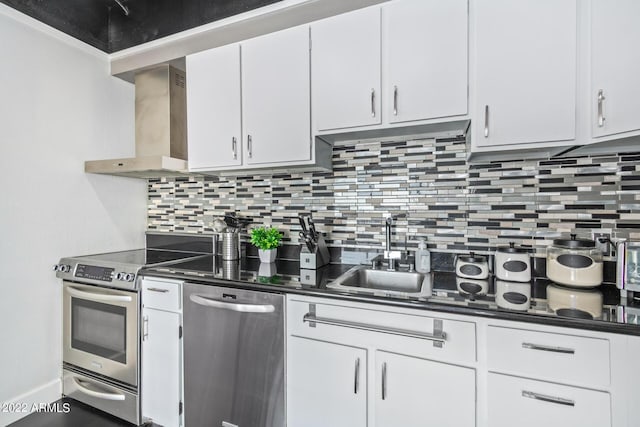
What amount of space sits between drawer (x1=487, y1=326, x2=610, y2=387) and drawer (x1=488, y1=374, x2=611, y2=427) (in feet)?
0.11

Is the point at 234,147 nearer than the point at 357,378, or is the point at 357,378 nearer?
the point at 357,378

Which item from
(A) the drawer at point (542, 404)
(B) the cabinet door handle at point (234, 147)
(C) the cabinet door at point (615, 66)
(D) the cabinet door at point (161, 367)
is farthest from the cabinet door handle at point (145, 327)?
(C) the cabinet door at point (615, 66)

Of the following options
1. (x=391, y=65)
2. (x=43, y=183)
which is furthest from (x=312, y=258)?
(x=43, y=183)

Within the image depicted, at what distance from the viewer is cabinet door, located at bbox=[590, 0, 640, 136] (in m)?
1.17

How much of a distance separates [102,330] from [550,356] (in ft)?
7.87

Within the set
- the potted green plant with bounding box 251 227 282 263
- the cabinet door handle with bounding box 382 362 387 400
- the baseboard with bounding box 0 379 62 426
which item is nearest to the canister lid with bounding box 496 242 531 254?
the cabinet door handle with bounding box 382 362 387 400

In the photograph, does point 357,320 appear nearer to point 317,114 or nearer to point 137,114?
point 317,114

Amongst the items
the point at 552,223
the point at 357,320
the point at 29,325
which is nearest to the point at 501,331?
the point at 357,320

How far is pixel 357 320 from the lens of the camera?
1365mm

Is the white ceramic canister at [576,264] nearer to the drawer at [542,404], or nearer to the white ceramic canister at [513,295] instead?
the white ceramic canister at [513,295]

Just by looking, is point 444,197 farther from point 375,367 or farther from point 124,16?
point 124,16

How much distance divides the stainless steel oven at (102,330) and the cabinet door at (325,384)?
1.06 metres

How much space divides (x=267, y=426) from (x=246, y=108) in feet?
5.84

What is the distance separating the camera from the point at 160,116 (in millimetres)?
2334
